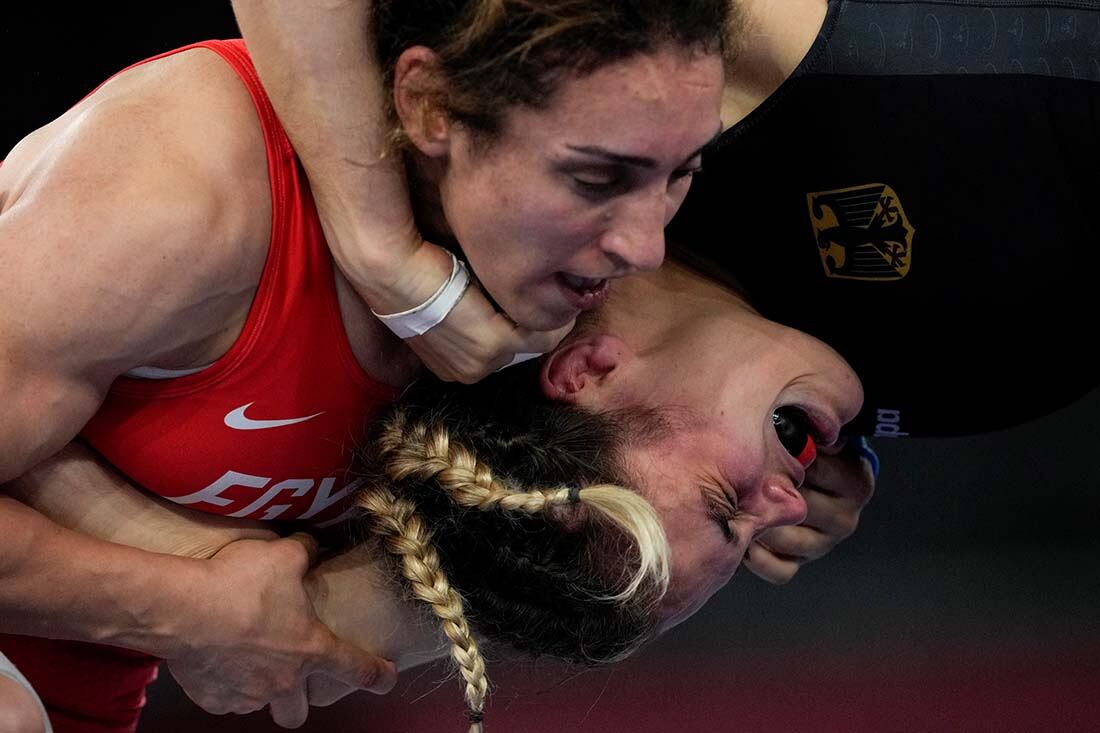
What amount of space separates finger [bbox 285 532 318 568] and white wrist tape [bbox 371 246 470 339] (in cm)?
38

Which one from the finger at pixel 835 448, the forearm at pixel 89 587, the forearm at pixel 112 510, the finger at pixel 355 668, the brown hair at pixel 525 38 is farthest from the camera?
the finger at pixel 835 448

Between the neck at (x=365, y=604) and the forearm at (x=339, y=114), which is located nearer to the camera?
the forearm at (x=339, y=114)

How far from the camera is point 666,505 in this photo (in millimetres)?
1537

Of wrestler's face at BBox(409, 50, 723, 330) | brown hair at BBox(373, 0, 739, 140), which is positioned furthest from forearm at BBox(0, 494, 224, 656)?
brown hair at BBox(373, 0, 739, 140)

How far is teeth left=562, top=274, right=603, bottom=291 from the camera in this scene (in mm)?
1326

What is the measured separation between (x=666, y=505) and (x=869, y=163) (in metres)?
0.48

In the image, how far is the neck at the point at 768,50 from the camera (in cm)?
156

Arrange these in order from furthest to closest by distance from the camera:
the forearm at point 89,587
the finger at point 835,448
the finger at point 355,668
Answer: the finger at point 835,448, the finger at point 355,668, the forearm at point 89,587

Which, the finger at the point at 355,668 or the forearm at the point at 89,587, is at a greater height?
the forearm at the point at 89,587

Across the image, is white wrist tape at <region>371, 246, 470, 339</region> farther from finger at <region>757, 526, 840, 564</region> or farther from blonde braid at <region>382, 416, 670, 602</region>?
finger at <region>757, 526, 840, 564</region>

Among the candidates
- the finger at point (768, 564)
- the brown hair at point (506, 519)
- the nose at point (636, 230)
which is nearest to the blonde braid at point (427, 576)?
the brown hair at point (506, 519)

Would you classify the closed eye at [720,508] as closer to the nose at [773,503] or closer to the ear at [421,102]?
the nose at [773,503]

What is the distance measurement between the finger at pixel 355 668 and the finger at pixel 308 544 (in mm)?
107

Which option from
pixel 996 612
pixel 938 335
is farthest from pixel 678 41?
pixel 996 612
